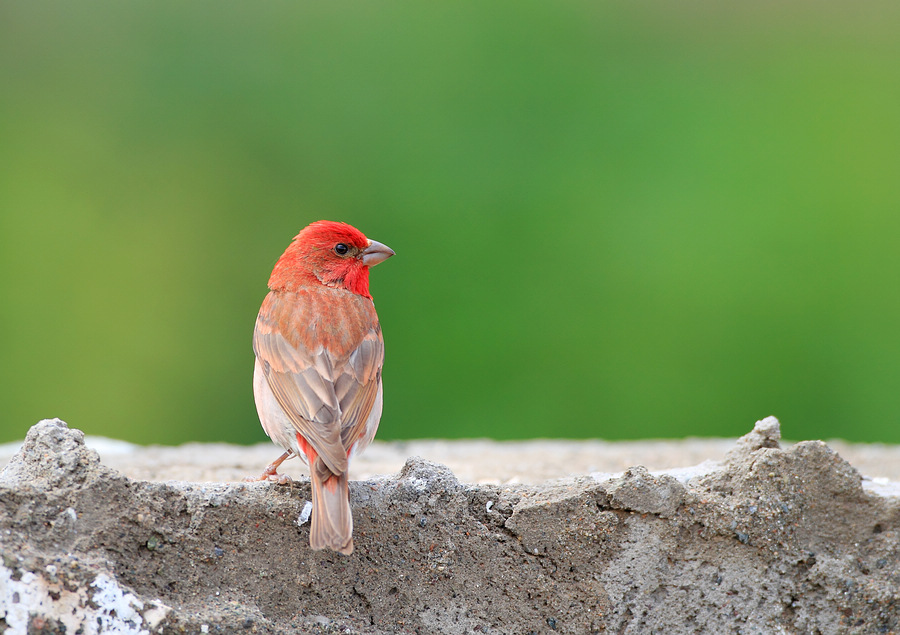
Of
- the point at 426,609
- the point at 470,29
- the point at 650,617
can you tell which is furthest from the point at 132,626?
the point at 470,29

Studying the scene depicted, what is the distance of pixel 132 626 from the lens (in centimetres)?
214

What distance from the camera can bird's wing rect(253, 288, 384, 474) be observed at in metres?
2.79

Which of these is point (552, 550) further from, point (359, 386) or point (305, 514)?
point (359, 386)

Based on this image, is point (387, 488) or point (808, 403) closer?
point (387, 488)

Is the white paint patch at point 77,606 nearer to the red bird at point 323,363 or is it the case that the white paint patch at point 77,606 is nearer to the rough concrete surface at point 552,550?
the rough concrete surface at point 552,550

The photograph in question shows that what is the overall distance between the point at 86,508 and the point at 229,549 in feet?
1.13

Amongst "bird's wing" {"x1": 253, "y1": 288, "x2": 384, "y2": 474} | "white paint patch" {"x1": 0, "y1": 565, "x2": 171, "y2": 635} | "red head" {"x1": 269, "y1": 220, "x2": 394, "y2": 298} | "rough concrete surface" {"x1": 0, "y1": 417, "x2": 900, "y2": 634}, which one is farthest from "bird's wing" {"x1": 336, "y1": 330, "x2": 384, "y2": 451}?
"white paint patch" {"x1": 0, "y1": 565, "x2": 171, "y2": 635}

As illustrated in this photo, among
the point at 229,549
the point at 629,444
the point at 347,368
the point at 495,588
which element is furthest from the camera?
the point at 629,444

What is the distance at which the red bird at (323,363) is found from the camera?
8.34ft

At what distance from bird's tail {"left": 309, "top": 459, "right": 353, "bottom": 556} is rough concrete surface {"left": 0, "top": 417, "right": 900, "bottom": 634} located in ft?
0.32

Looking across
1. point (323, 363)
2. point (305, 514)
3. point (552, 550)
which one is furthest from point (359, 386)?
point (552, 550)

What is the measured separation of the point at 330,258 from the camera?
143 inches

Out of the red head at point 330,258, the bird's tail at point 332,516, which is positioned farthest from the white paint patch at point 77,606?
the red head at point 330,258

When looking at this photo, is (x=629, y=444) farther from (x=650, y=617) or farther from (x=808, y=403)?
(x=650, y=617)
